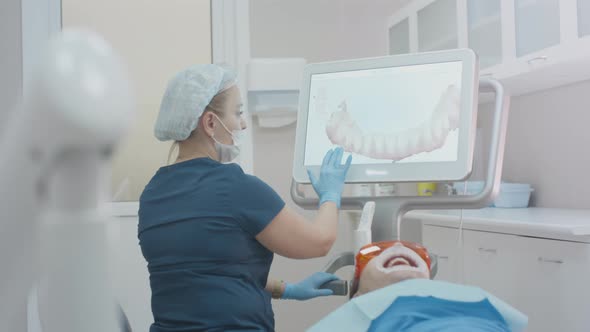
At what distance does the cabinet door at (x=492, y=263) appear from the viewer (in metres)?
2.09

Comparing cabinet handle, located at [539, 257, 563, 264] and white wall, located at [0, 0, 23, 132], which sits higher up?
white wall, located at [0, 0, 23, 132]

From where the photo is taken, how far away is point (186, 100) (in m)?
1.42

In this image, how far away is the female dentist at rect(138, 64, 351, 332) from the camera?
1.33 meters

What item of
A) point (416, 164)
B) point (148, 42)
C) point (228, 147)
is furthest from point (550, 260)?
point (148, 42)

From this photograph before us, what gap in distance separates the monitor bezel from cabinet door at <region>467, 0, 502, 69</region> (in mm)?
1278

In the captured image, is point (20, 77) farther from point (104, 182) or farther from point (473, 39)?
point (104, 182)

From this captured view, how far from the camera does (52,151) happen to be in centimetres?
19

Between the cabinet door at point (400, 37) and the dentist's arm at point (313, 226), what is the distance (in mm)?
2160

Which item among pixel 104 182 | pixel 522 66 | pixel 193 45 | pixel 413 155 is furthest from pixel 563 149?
pixel 104 182

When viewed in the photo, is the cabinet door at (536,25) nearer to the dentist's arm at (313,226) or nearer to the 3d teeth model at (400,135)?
the 3d teeth model at (400,135)

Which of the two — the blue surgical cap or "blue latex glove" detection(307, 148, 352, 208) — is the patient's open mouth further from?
the blue surgical cap

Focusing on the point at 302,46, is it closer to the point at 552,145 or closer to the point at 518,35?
the point at 518,35

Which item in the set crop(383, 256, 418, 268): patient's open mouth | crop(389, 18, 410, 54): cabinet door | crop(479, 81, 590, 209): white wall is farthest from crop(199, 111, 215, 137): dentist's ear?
crop(389, 18, 410, 54): cabinet door

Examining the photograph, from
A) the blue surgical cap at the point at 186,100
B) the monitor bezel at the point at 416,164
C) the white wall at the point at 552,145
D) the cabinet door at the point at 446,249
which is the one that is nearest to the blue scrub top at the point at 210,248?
the blue surgical cap at the point at 186,100
